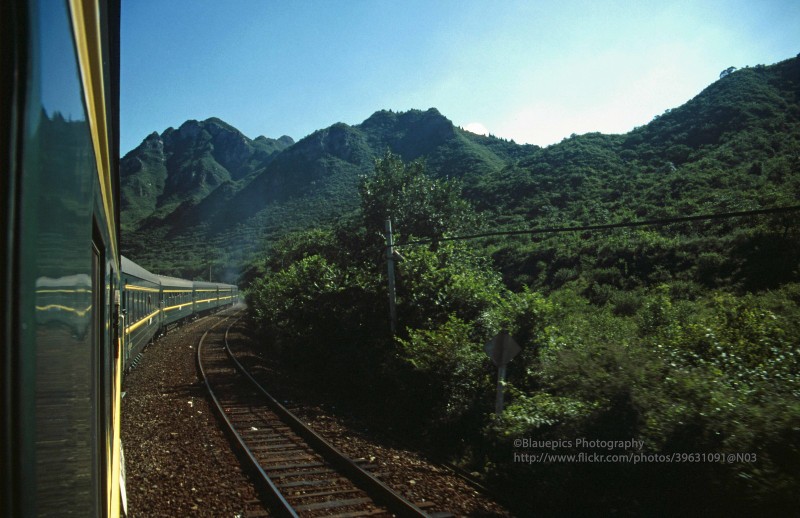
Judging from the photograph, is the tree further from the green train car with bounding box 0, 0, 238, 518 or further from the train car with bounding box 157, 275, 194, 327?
the green train car with bounding box 0, 0, 238, 518

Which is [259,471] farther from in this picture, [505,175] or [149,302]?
[505,175]

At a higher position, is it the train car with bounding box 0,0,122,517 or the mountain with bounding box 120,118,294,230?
the mountain with bounding box 120,118,294,230

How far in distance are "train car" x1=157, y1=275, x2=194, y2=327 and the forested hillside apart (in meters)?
4.19

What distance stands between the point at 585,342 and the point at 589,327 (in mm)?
1796

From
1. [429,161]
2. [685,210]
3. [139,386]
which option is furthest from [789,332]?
[429,161]

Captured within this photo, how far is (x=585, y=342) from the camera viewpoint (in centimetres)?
904

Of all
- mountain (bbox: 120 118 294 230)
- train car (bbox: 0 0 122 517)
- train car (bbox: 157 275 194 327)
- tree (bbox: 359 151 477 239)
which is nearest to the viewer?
train car (bbox: 0 0 122 517)

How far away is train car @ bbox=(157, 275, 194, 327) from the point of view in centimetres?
2239

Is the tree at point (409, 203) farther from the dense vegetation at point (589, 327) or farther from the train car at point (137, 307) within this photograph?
the train car at point (137, 307)

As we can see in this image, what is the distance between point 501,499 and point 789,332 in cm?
506

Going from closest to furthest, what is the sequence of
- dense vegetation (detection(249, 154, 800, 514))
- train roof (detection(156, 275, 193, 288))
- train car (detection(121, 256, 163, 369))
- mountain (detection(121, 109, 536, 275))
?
dense vegetation (detection(249, 154, 800, 514))
train car (detection(121, 256, 163, 369))
train roof (detection(156, 275, 193, 288))
mountain (detection(121, 109, 536, 275))

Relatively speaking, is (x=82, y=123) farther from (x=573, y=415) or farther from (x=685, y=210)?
(x=685, y=210)

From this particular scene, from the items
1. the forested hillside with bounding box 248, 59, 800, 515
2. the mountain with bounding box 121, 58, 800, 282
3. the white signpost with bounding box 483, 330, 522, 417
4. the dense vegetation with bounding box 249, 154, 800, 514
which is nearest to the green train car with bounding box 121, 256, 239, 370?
the forested hillside with bounding box 248, 59, 800, 515

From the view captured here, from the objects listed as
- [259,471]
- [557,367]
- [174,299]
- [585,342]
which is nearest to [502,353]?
[557,367]
